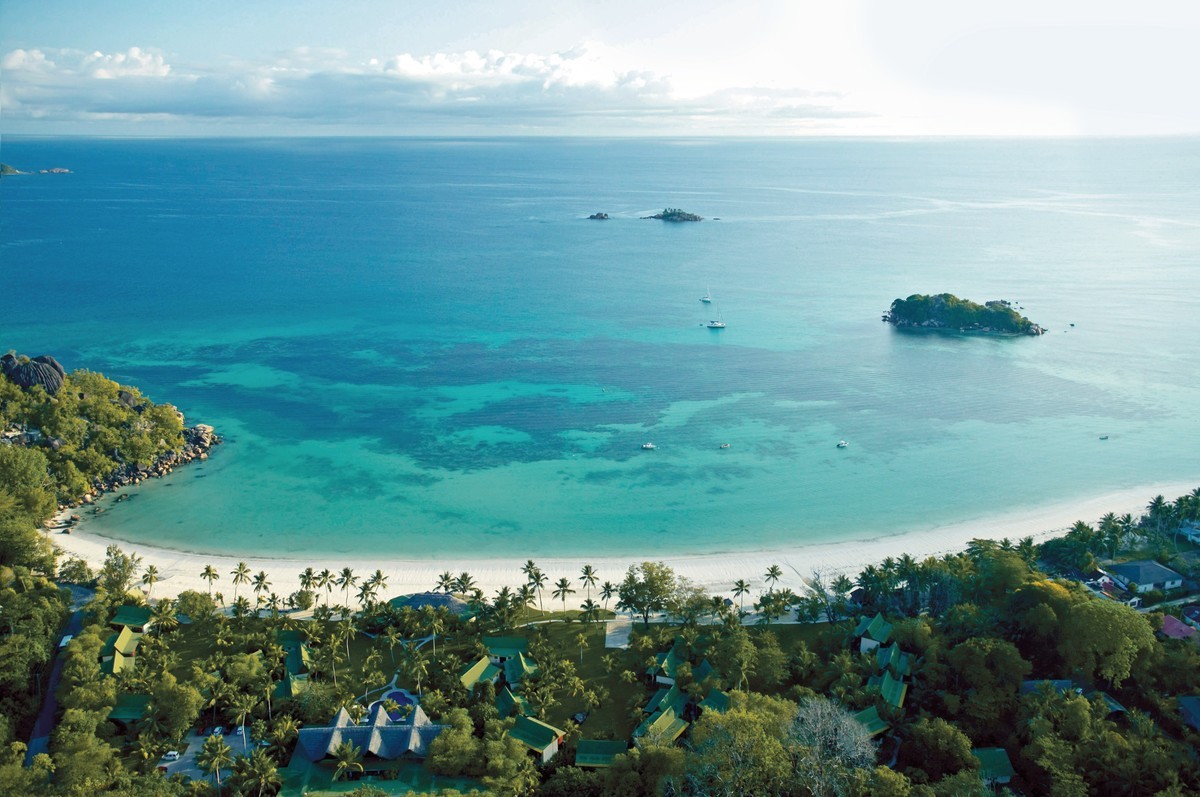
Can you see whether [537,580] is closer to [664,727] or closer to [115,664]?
[664,727]

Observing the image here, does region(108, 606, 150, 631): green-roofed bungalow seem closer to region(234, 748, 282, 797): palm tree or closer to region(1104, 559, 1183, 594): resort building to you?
region(234, 748, 282, 797): palm tree

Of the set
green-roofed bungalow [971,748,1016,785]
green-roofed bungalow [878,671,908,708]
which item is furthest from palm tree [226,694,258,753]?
green-roofed bungalow [971,748,1016,785]

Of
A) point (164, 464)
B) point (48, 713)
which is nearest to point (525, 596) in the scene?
point (48, 713)

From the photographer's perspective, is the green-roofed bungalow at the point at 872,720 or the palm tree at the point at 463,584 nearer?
the green-roofed bungalow at the point at 872,720

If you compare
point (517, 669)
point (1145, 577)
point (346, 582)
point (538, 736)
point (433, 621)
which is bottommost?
point (538, 736)

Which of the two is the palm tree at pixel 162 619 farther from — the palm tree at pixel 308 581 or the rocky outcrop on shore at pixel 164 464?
the rocky outcrop on shore at pixel 164 464

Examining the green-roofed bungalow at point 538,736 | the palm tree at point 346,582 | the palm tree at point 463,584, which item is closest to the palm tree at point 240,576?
the palm tree at point 346,582
